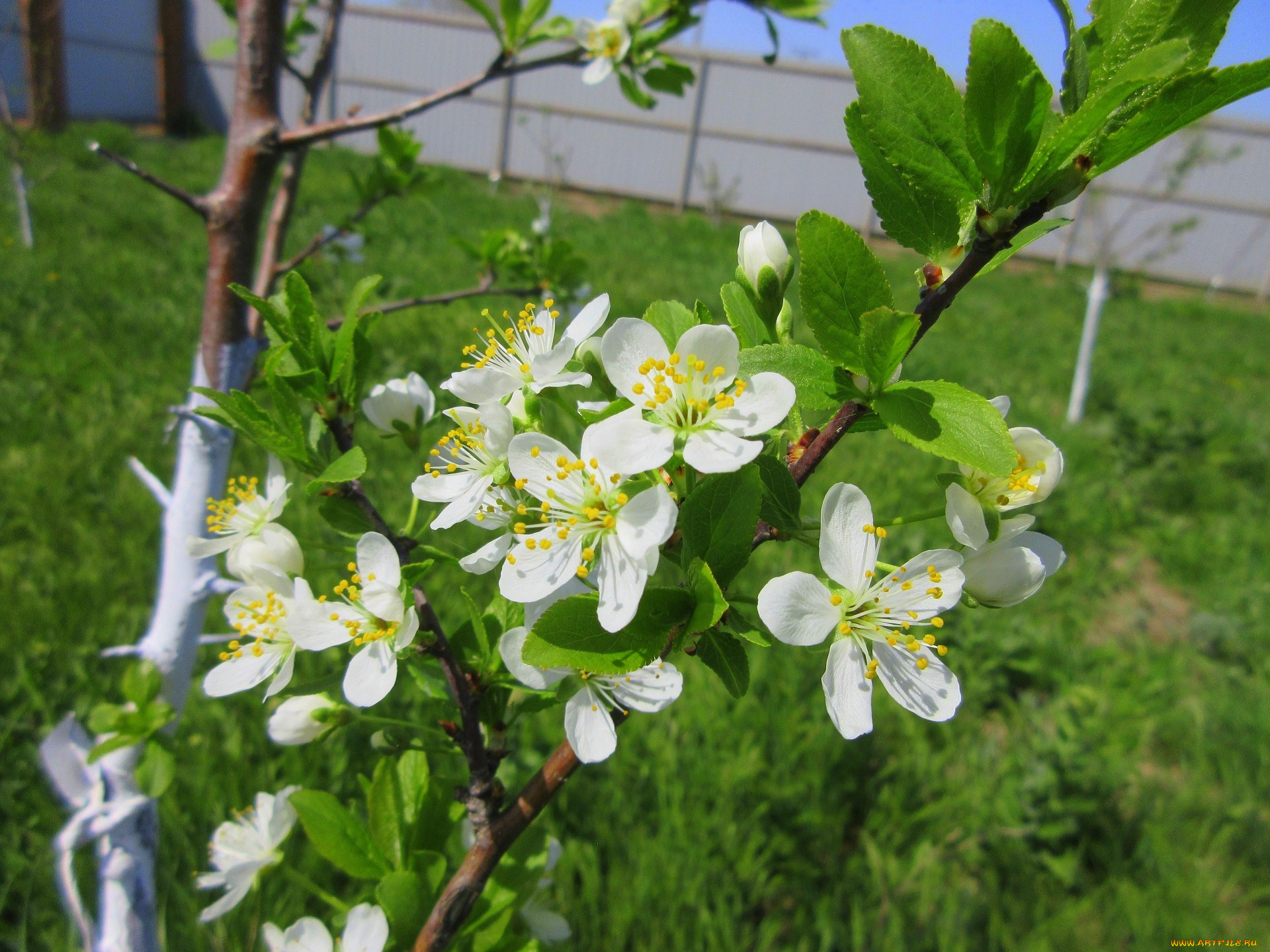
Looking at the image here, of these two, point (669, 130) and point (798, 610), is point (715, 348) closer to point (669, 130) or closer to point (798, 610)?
point (798, 610)

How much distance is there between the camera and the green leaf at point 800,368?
62 centimetres

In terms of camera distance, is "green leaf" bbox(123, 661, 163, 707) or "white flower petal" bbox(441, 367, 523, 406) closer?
"white flower petal" bbox(441, 367, 523, 406)

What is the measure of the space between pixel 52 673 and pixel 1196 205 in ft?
57.9

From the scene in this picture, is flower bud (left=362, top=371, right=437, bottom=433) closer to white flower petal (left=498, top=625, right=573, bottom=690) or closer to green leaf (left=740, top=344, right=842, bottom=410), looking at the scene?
white flower petal (left=498, top=625, right=573, bottom=690)

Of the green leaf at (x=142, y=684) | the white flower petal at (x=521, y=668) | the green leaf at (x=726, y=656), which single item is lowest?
the green leaf at (x=142, y=684)

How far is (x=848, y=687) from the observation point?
668 millimetres

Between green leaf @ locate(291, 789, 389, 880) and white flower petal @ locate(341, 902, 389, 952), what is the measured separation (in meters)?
0.03

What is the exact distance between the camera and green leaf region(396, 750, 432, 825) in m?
0.86

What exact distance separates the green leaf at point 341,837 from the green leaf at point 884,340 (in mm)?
704

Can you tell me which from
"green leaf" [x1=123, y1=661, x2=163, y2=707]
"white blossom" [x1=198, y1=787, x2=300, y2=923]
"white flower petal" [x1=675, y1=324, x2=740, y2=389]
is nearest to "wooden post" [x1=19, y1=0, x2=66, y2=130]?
"green leaf" [x1=123, y1=661, x2=163, y2=707]

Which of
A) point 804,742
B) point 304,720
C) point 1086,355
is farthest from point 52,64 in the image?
point 304,720

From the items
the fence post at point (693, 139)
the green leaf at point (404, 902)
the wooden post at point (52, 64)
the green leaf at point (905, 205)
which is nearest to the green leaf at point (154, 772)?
the green leaf at point (404, 902)

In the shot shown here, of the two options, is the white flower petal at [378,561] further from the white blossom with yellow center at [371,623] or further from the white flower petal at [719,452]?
the white flower petal at [719,452]

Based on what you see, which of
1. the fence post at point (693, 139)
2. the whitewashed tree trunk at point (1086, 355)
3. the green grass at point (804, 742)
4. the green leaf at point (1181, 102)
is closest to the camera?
the green leaf at point (1181, 102)
